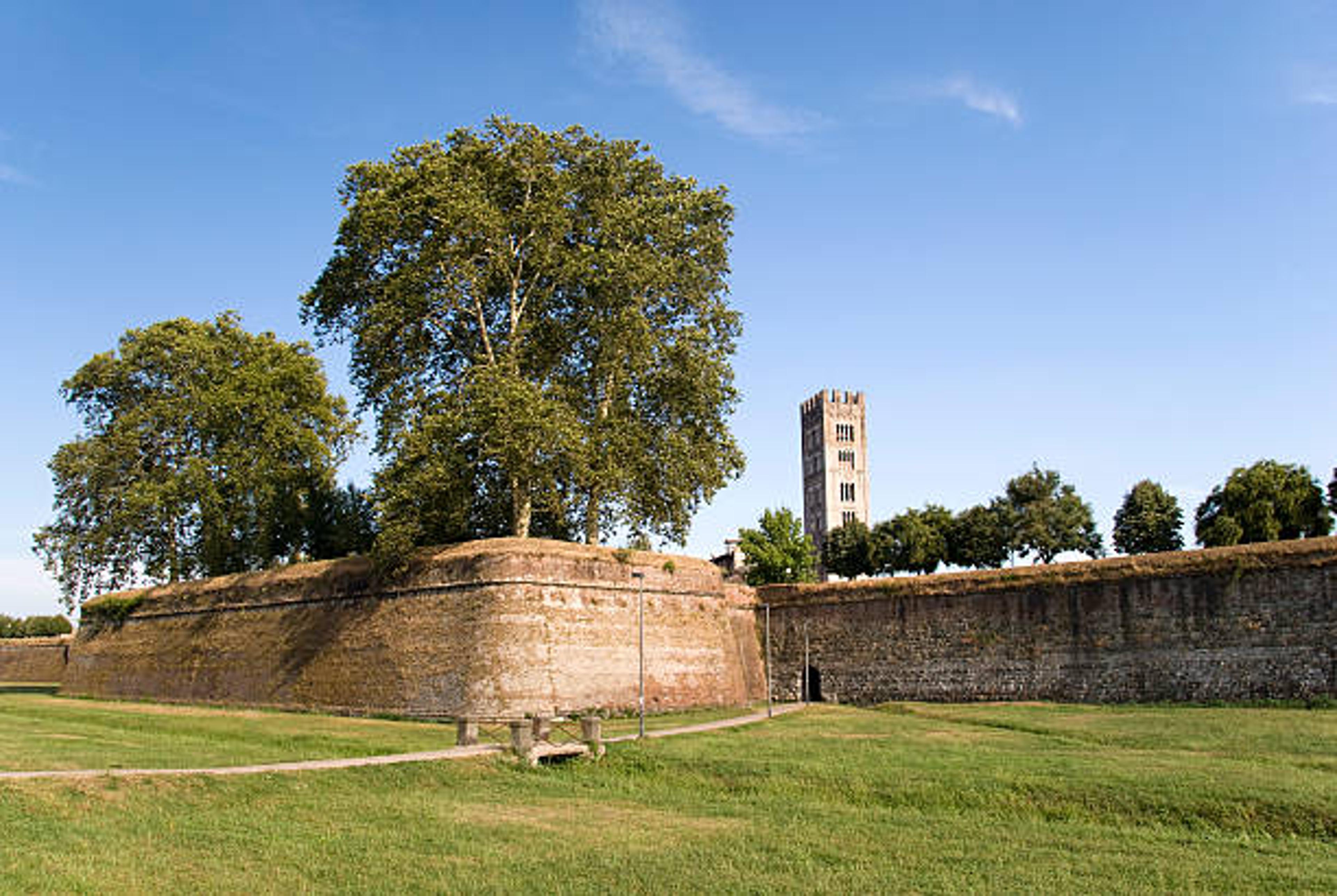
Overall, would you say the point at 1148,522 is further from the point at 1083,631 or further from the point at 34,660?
A: the point at 34,660

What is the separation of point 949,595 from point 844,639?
451 cm

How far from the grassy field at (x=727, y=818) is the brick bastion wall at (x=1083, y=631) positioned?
15.1ft

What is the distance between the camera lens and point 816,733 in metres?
28.4

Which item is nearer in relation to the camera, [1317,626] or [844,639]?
[1317,626]

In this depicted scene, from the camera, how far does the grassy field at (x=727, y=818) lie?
14.2 metres

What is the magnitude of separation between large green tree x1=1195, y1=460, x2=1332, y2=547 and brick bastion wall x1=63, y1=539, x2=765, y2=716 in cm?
2219

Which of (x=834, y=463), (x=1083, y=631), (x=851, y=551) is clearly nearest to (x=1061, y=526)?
(x=851, y=551)

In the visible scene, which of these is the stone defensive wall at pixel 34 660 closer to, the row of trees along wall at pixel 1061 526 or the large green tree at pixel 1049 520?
the row of trees along wall at pixel 1061 526

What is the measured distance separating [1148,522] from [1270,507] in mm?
9084

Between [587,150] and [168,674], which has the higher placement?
[587,150]

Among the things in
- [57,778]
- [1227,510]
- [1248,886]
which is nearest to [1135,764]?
[1248,886]

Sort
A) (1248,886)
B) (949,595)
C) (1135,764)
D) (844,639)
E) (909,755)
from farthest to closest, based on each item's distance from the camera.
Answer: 1. (844,639)
2. (949,595)
3. (909,755)
4. (1135,764)
5. (1248,886)

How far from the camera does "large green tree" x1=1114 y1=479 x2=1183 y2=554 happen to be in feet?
183

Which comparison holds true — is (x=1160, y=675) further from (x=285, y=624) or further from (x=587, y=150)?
(x=285, y=624)
